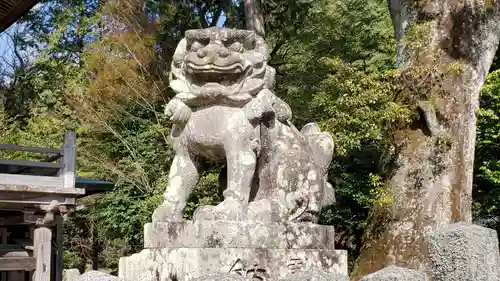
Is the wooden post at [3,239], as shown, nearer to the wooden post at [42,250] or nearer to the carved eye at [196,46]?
the wooden post at [42,250]

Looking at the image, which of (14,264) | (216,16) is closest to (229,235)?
(14,264)

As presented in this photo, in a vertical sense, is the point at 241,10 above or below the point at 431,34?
above

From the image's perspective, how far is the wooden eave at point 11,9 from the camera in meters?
9.22

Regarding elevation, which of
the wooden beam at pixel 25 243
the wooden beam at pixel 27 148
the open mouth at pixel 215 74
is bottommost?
the wooden beam at pixel 25 243

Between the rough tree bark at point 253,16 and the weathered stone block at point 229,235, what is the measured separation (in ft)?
27.7

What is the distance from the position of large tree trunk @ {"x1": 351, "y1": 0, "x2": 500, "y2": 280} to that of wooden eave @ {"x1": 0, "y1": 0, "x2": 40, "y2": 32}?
527 centimetres

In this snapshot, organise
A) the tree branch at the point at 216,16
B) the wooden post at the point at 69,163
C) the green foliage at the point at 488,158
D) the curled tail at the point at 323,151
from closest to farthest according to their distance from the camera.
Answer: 1. the curled tail at the point at 323,151
2. the wooden post at the point at 69,163
3. the green foliage at the point at 488,158
4. the tree branch at the point at 216,16

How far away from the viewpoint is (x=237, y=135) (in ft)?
13.7

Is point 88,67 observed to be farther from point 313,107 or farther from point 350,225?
point 350,225

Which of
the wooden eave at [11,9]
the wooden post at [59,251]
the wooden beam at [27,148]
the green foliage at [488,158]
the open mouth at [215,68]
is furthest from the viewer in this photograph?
the wooden post at [59,251]

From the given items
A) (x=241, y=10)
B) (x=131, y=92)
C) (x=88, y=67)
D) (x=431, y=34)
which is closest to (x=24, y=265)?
(x=131, y=92)

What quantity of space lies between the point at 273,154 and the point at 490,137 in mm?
9918

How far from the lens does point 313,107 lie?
12977mm

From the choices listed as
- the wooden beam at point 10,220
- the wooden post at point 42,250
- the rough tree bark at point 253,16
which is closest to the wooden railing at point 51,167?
the wooden post at point 42,250
